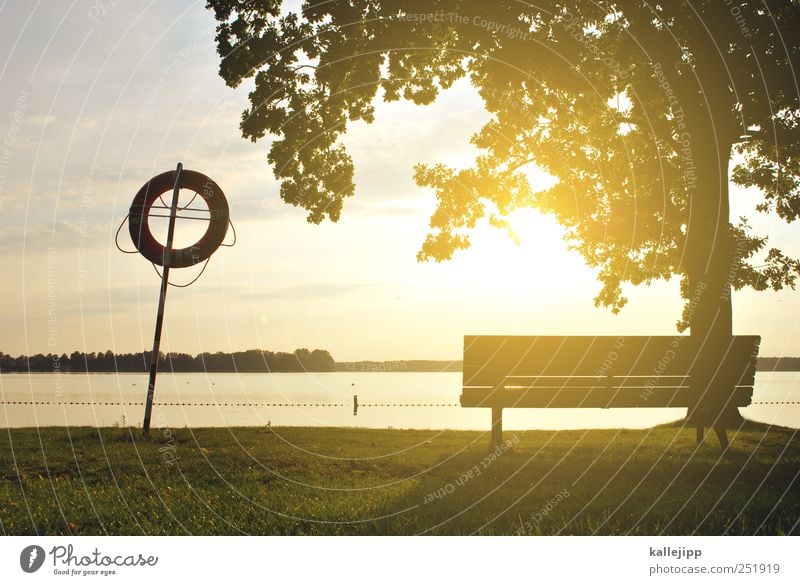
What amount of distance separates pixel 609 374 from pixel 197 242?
8690 millimetres

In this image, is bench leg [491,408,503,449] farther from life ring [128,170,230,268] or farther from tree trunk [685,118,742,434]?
tree trunk [685,118,742,434]

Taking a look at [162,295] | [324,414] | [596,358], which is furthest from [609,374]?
[324,414]

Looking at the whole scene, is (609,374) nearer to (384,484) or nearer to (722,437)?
(722,437)

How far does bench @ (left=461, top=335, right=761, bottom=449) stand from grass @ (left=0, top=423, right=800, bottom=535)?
886 mm

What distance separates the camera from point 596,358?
40.4 feet

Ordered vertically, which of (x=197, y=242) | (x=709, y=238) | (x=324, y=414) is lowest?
(x=324, y=414)

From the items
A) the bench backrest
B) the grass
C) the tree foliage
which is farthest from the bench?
the tree foliage

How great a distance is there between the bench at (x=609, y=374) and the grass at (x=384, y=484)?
0.89m

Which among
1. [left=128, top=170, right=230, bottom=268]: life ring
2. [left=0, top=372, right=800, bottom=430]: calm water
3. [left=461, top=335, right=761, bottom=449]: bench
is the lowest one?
[left=0, top=372, right=800, bottom=430]: calm water

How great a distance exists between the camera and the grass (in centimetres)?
796

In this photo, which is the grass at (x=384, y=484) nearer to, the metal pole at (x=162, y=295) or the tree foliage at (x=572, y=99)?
the metal pole at (x=162, y=295)

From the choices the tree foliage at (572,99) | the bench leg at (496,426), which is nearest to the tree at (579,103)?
the tree foliage at (572,99)
